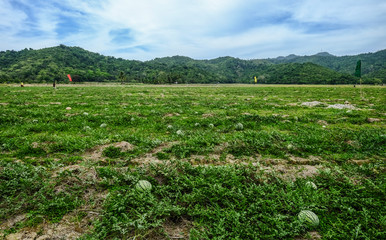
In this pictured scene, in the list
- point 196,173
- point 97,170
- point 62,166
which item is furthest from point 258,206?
point 62,166

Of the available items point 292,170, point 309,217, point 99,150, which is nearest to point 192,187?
point 309,217

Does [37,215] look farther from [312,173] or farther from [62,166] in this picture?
[312,173]

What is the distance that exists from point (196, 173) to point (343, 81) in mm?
181373

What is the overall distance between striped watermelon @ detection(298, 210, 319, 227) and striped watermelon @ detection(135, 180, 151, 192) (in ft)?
9.17

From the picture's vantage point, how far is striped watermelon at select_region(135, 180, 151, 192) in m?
3.52

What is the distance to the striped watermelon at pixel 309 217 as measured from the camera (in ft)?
9.29

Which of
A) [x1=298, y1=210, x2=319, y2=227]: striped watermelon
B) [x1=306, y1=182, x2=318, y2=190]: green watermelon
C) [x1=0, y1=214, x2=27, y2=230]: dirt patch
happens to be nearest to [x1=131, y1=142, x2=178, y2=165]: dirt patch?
[x1=0, y1=214, x2=27, y2=230]: dirt patch

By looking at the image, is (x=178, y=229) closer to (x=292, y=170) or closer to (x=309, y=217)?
(x=309, y=217)

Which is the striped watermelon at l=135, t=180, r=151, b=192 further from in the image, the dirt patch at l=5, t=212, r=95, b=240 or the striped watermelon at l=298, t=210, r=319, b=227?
the striped watermelon at l=298, t=210, r=319, b=227

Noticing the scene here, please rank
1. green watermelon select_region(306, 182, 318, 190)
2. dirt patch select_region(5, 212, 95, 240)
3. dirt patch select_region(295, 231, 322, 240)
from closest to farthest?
dirt patch select_region(5, 212, 95, 240) < dirt patch select_region(295, 231, 322, 240) < green watermelon select_region(306, 182, 318, 190)

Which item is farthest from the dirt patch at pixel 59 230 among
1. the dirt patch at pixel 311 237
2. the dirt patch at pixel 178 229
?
the dirt patch at pixel 311 237

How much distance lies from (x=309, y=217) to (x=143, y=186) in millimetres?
3041

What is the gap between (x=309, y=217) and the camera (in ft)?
9.50

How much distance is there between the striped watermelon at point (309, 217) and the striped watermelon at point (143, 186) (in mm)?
2794
